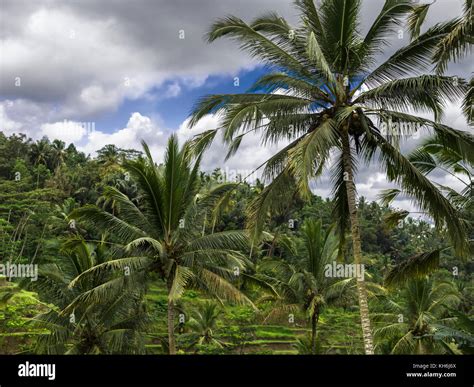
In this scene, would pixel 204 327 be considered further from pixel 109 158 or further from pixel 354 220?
pixel 109 158

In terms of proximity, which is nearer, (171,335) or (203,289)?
(171,335)

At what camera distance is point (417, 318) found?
20.0m

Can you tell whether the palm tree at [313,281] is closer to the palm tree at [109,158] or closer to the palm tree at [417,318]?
the palm tree at [417,318]

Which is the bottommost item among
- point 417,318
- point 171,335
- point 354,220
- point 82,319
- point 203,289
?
point 417,318

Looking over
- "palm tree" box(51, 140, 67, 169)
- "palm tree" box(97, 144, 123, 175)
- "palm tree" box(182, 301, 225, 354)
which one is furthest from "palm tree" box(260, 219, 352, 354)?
"palm tree" box(51, 140, 67, 169)

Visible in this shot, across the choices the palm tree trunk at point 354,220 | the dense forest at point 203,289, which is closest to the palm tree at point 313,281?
the dense forest at point 203,289

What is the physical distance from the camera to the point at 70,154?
183 ft

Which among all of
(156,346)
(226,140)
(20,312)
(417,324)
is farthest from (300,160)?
(156,346)

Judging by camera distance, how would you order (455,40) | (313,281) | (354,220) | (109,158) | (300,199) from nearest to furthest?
1. (455,40)
2. (354,220)
3. (300,199)
4. (313,281)
5. (109,158)

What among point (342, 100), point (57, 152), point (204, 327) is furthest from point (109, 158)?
point (342, 100)

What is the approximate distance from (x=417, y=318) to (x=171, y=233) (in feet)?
37.2

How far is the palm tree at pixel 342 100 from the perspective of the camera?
10180 mm

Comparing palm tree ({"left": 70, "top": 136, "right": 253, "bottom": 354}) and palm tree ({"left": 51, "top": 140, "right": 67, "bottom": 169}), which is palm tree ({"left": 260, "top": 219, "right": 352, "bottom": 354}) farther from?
palm tree ({"left": 51, "top": 140, "right": 67, "bottom": 169})
